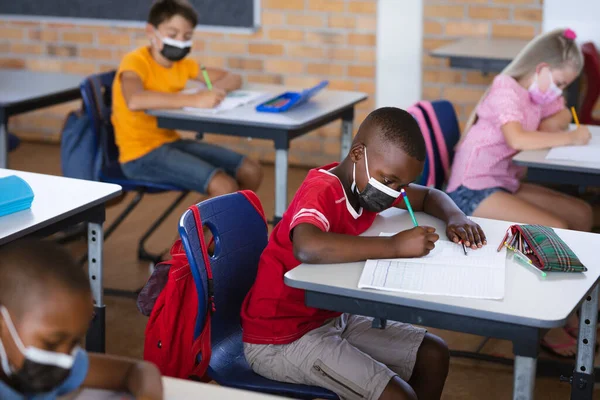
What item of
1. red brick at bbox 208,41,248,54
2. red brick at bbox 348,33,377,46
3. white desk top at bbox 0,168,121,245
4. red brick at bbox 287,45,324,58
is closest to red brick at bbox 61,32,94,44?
red brick at bbox 208,41,248,54

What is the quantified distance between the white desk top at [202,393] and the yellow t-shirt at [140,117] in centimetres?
218

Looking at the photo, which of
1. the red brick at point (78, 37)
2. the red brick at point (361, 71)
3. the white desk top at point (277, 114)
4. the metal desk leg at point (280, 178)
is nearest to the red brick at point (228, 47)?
the red brick at point (361, 71)

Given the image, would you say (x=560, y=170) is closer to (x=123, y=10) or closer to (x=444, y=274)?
(x=444, y=274)

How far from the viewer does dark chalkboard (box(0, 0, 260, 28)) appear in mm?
5195

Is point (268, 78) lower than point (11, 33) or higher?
lower

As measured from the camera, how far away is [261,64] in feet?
17.3

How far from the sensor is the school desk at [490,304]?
5.38 ft

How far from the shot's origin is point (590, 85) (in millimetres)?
4195

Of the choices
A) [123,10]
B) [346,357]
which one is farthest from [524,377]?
[123,10]

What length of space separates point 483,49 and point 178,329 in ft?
9.52

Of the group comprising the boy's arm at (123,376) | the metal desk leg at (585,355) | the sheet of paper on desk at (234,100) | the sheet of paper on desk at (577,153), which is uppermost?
the sheet of paper on desk at (234,100)

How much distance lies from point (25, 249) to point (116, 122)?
7.78 ft

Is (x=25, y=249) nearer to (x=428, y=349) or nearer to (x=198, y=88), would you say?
(x=428, y=349)

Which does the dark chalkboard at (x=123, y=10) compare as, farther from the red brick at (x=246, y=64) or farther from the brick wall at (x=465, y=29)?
Answer: the brick wall at (x=465, y=29)
